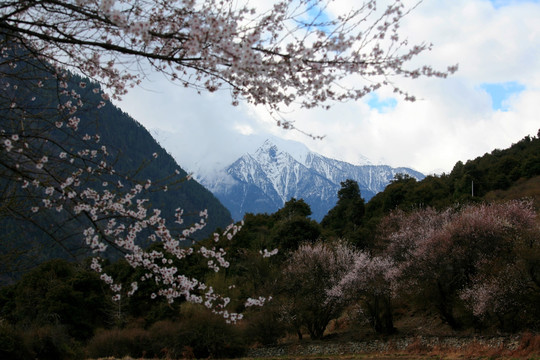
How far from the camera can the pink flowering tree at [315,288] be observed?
64.1 feet

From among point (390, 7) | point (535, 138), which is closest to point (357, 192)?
point (535, 138)

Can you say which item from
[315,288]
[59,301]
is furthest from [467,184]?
[59,301]

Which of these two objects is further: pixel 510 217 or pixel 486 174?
pixel 486 174

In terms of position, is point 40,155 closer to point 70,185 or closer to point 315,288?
point 70,185

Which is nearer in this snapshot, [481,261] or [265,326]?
[481,261]

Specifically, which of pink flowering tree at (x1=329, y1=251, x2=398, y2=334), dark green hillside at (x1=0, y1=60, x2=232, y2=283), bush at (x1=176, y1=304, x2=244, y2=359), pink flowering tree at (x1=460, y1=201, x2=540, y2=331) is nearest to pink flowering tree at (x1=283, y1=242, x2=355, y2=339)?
pink flowering tree at (x1=329, y1=251, x2=398, y2=334)

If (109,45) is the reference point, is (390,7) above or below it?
above

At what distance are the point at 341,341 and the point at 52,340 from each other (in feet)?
39.0

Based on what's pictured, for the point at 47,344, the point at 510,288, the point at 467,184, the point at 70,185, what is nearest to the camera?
the point at 70,185

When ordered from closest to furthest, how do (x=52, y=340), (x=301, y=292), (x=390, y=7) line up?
(x=390, y=7) → (x=52, y=340) → (x=301, y=292)

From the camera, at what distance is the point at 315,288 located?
65.8 ft

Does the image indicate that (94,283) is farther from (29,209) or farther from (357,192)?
(357,192)

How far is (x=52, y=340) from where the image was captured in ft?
51.9

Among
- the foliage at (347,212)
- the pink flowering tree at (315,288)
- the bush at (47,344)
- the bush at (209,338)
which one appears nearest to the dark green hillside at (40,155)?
the bush at (47,344)
